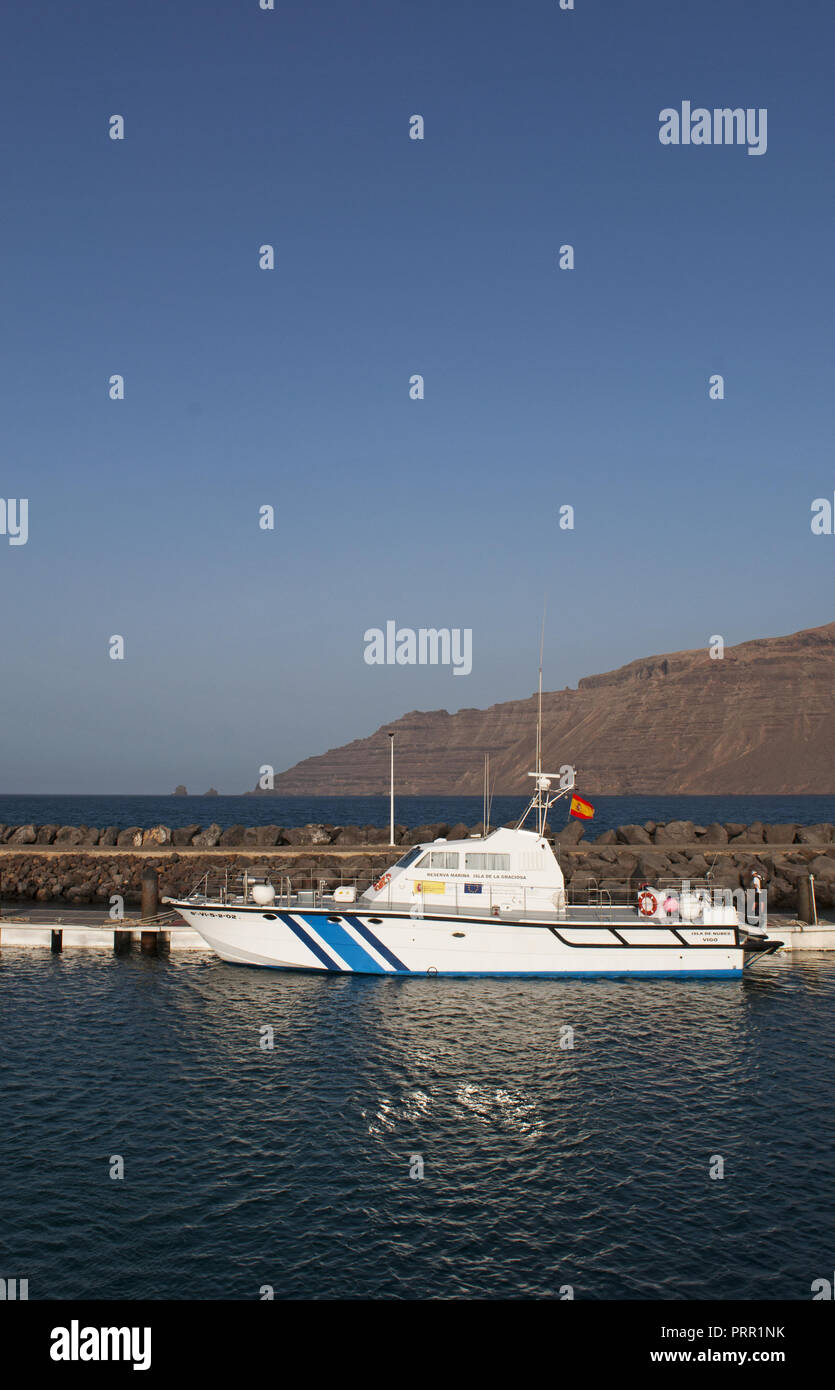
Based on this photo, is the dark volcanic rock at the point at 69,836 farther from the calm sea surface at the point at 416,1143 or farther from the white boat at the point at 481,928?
the calm sea surface at the point at 416,1143

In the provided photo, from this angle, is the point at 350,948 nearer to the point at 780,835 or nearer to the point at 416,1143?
the point at 416,1143

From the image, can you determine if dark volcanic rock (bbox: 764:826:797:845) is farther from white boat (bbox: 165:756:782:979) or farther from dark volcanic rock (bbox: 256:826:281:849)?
white boat (bbox: 165:756:782:979)

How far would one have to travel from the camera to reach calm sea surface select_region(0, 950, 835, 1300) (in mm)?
12922

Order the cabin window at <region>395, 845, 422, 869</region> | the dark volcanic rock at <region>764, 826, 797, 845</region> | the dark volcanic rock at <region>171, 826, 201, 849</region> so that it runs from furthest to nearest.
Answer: the dark volcanic rock at <region>764, 826, 797, 845</region>, the dark volcanic rock at <region>171, 826, 201, 849</region>, the cabin window at <region>395, 845, 422, 869</region>

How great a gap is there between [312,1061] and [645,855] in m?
31.7

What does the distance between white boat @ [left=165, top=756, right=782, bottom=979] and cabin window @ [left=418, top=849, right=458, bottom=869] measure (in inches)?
1.3

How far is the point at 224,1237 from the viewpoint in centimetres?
1364

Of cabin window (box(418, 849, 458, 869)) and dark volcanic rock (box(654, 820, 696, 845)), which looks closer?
cabin window (box(418, 849, 458, 869))

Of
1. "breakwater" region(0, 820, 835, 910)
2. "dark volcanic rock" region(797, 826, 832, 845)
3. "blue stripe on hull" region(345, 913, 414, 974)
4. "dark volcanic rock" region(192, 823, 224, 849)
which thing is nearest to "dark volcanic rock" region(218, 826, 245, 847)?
"breakwater" region(0, 820, 835, 910)

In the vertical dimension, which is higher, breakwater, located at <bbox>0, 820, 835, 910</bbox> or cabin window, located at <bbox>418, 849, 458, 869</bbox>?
cabin window, located at <bbox>418, 849, 458, 869</bbox>

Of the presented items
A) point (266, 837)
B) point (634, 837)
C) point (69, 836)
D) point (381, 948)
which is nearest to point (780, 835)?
point (634, 837)
